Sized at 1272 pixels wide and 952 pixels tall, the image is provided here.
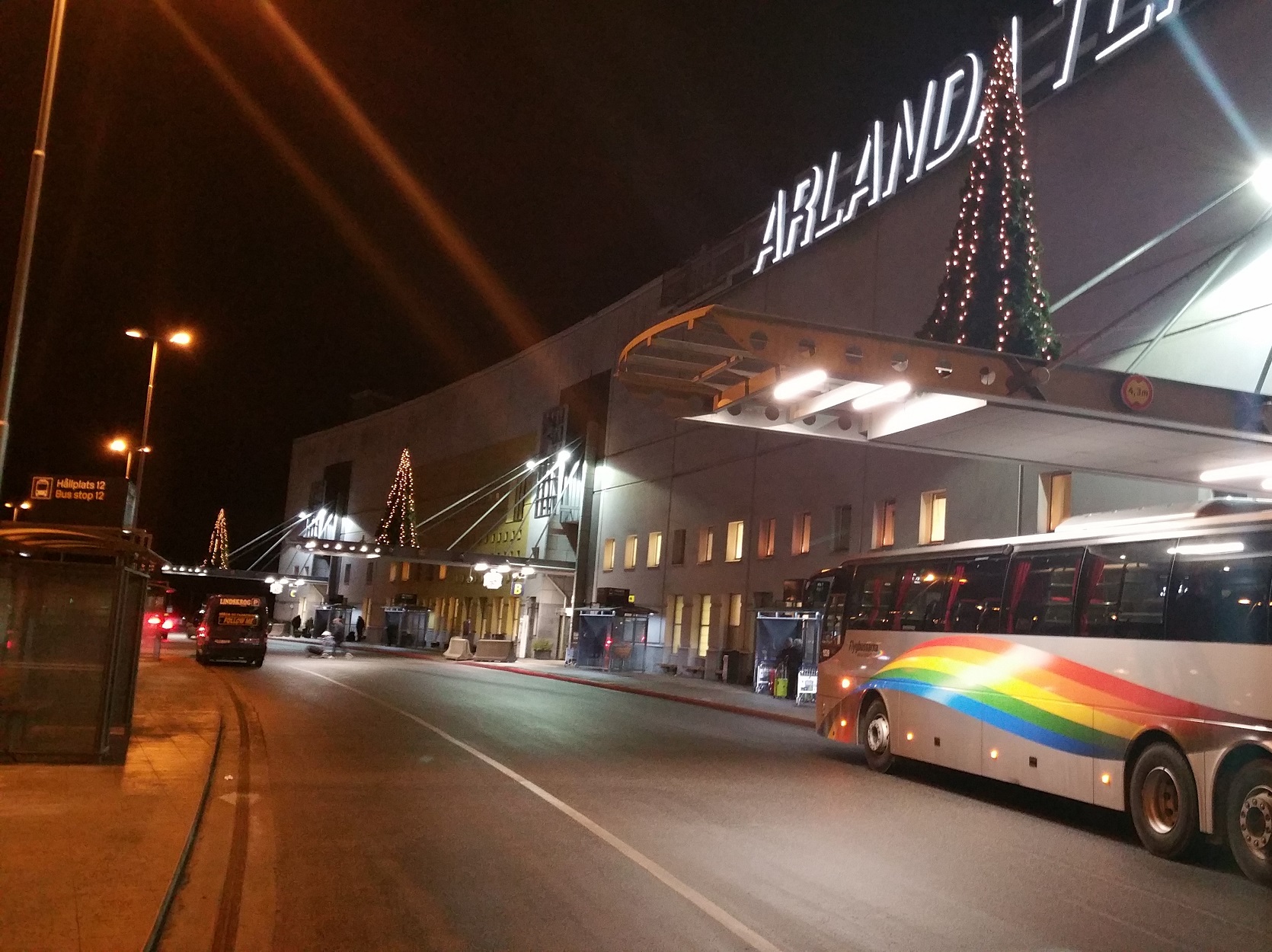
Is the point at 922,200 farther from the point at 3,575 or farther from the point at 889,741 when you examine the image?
the point at 3,575

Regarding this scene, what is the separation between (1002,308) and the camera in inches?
642

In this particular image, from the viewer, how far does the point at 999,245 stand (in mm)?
16562

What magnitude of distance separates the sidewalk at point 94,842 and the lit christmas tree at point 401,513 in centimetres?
5023

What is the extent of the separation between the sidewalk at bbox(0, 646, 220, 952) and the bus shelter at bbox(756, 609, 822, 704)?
18.9 metres

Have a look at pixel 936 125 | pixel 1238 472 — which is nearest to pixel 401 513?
pixel 936 125

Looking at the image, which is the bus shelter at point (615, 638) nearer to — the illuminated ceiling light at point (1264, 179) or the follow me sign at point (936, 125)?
the follow me sign at point (936, 125)

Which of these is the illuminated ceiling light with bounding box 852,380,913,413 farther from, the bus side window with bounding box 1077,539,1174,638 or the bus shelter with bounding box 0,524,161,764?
the bus shelter with bounding box 0,524,161,764

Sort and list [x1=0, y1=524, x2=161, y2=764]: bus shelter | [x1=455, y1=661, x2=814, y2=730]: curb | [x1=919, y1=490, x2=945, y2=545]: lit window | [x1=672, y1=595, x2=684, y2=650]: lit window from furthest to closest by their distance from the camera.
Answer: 1. [x1=672, y1=595, x2=684, y2=650]: lit window
2. [x1=919, y1=490, x2=945, y2=545]: lit window
3. [x1=455, y1=661, x2=814, y2=730]: curb
4. [x1=0, y1=524, x2=161, y2=764]: bus shelter

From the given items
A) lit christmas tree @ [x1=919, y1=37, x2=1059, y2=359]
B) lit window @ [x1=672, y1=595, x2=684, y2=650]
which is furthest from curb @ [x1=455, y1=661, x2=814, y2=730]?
lit christmas tree @ [x1=919, y1=37, x2=1059, y2=359]

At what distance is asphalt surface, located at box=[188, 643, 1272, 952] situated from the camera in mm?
6770

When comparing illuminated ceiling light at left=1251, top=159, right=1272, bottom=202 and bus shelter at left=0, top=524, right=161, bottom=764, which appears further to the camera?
illuminated ceiling light at left=1251, top=159, right=1272, bottom=202

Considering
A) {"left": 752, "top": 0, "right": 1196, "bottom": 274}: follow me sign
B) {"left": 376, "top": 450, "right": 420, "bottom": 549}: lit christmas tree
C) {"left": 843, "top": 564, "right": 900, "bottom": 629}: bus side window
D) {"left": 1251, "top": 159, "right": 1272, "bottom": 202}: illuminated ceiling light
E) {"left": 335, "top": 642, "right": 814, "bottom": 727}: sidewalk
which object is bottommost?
{"left": 335, "top": 642, "right": 814, "bottom": 727}: sidewalk

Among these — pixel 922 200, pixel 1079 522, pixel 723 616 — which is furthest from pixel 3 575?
pixel 723 616

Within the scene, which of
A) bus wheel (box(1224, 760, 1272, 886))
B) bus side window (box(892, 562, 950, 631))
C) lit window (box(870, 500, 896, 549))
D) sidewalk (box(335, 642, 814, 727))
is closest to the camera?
bus wheel (box(1224, 760, 1272, 886))
